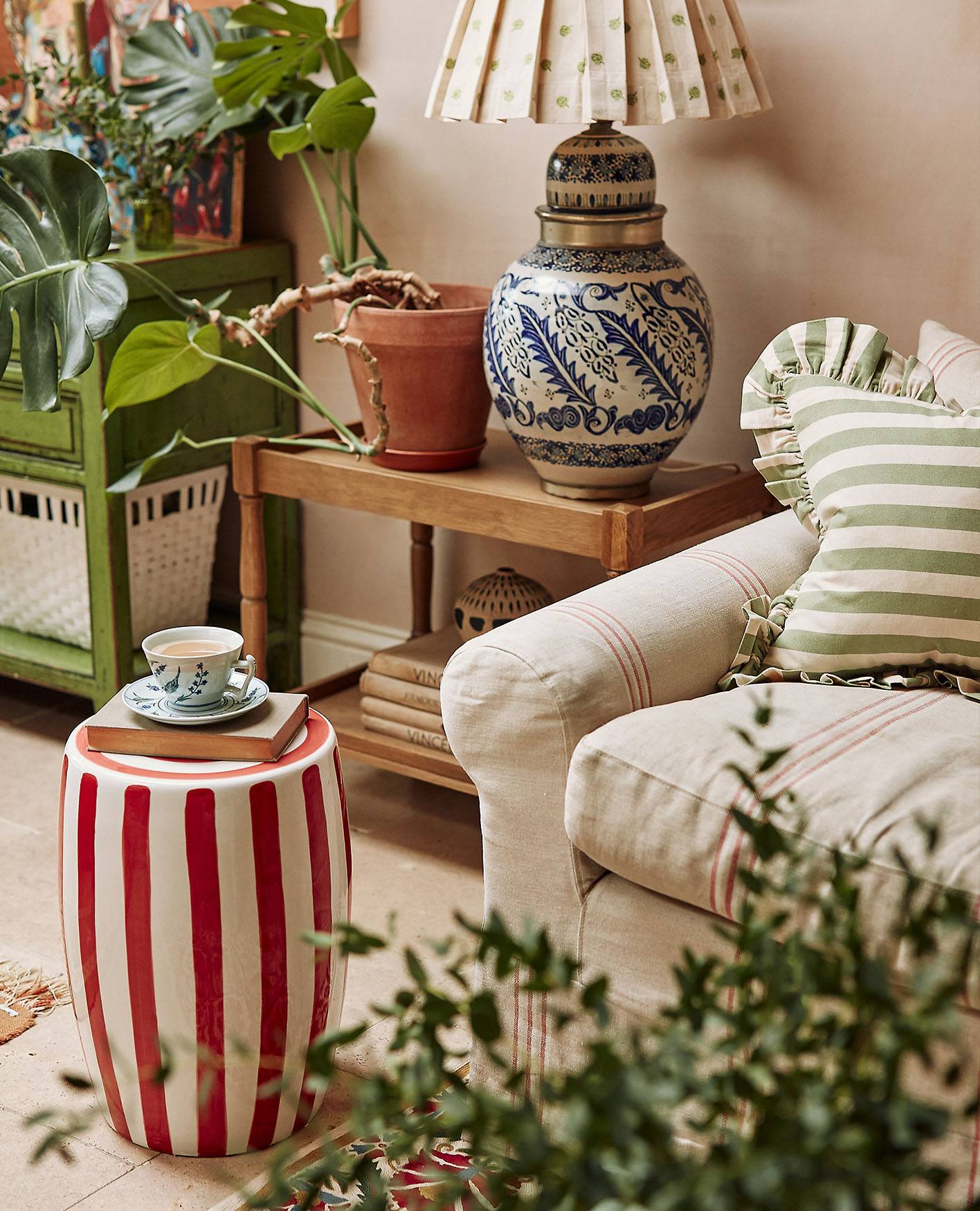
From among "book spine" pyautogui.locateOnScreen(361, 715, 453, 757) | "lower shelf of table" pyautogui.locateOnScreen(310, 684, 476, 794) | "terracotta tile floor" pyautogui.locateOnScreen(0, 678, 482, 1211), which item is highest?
"book spine" pyautogui.locateOnScreen(361, 715, 453, 757)

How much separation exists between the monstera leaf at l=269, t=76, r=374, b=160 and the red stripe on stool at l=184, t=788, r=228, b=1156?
3.90 ft

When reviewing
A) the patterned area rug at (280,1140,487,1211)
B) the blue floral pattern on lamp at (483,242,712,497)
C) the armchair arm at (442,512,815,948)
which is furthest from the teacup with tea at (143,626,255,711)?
the blue floral pattern on lamp at (483,242,712,497)

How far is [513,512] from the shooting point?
1.92 meters

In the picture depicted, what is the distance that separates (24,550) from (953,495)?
1.70 m

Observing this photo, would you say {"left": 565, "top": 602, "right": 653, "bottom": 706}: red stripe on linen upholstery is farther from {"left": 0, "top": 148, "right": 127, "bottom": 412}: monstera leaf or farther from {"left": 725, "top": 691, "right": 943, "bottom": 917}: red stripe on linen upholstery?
{"left": 0, "top": 148, "right": 127, "bottom": 412}: monstera leaf

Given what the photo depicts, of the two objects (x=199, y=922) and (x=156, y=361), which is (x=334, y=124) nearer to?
(x=156, y=361)

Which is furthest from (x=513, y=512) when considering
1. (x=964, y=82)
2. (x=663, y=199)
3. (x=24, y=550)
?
(x=24, y=550)

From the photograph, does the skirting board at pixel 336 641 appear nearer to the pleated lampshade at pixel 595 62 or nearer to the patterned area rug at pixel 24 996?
the patterned area rug at pixel 24 996

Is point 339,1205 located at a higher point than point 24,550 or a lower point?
lower

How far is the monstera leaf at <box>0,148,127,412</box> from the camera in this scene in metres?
1.86

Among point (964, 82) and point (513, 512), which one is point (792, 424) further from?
point (964, 82)

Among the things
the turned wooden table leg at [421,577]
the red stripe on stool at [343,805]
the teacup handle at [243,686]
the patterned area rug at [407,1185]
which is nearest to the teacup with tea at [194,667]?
the teacup handle at [243,686]

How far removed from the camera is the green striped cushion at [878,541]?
1454 mm

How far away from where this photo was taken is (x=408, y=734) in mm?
2174
